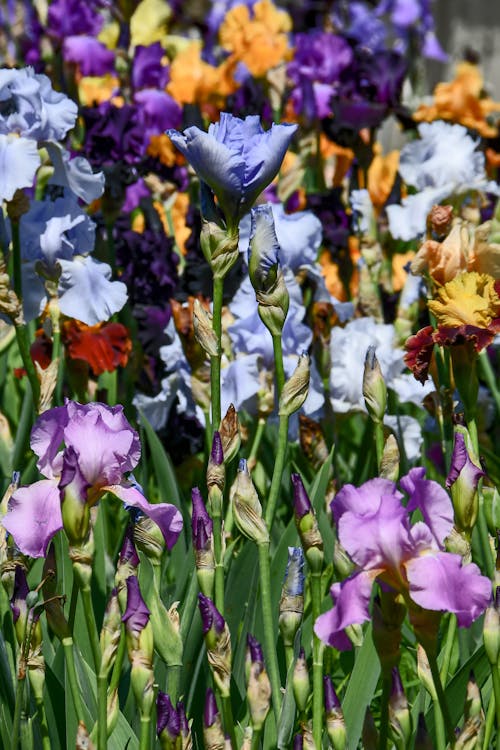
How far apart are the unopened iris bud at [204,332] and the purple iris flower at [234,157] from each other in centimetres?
11

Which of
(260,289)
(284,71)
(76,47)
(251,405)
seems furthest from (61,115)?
(76,47)

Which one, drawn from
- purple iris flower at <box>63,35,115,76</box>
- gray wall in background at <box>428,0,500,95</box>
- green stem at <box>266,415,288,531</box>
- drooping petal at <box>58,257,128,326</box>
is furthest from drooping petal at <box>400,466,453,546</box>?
gray wall in background at <box>428,0,500,95</box>

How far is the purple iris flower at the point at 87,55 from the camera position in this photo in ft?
12.5

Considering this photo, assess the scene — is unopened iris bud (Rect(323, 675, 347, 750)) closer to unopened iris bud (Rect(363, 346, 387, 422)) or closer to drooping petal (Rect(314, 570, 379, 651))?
drooping petal (Rect(314, 570, 379, 651))

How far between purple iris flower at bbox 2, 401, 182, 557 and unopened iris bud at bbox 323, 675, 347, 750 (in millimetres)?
235

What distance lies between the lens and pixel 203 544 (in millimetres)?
1082

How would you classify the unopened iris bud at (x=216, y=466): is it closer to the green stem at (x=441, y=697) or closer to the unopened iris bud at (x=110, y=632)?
the unopened iris bud at (x=110, y=632)

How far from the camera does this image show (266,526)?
1.16m

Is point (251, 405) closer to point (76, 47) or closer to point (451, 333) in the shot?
point (451, 333)

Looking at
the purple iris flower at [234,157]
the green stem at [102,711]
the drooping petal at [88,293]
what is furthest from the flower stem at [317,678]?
the drooping petal at [88,293]

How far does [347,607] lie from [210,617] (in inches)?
6.7

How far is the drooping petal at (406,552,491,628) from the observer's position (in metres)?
0.90

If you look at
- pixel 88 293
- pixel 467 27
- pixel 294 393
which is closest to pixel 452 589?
pixel 294 393

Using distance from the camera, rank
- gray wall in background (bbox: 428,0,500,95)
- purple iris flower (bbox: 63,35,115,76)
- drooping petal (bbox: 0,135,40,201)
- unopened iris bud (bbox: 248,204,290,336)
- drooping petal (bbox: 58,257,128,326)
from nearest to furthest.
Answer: unopened iris bud (bbox: 248,204,290,336) → drooping petal (bbox: 0,135,40,201) → drooping petal (bbox: 58,257,128,326) → purple iris flower (bbox: 63,35,115,76) → gray wall in background (bbox: 428,0,500,95)
